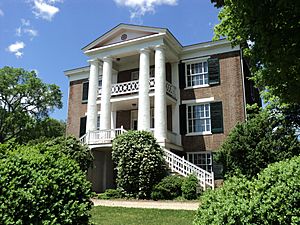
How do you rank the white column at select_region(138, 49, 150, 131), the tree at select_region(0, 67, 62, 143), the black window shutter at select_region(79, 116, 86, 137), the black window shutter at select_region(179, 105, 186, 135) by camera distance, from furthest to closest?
1. the tree at select_region(0, 67, 62, 143)
2. the black window shutter at select_region(79, 116, 86, 137)
3. the black window shutter at select_region(179, 105, 186, 135)
4. the white column at select_region(138, 49, 150, 131)

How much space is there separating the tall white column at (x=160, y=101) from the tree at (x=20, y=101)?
72.8 ft

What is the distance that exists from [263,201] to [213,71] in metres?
16.9

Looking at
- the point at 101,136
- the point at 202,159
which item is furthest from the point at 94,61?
the point at 202,159

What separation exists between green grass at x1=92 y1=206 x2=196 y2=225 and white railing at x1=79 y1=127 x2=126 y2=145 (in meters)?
7.73

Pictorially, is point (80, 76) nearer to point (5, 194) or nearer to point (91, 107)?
point (91, 107)

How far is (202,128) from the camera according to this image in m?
19.9

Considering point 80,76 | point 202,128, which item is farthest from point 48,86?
point 202,128

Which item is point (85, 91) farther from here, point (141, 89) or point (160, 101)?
point (160, 101)

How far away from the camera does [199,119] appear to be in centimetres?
2011

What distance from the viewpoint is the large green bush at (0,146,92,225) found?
15.2 ft

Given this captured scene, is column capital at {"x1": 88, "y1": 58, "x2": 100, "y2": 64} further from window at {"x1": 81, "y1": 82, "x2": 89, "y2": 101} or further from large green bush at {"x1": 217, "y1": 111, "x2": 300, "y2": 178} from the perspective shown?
large green bush at {"x1": 217, "y1": 111, "x2": 300, "y2": 178}

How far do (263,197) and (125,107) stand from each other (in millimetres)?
18420

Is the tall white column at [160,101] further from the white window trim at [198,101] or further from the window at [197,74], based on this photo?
the window at [197,74]

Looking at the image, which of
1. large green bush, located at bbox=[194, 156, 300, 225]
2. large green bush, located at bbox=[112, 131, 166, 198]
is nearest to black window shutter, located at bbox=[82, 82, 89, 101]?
large green bush, located at bbox=[112, 131, 166, 198]
